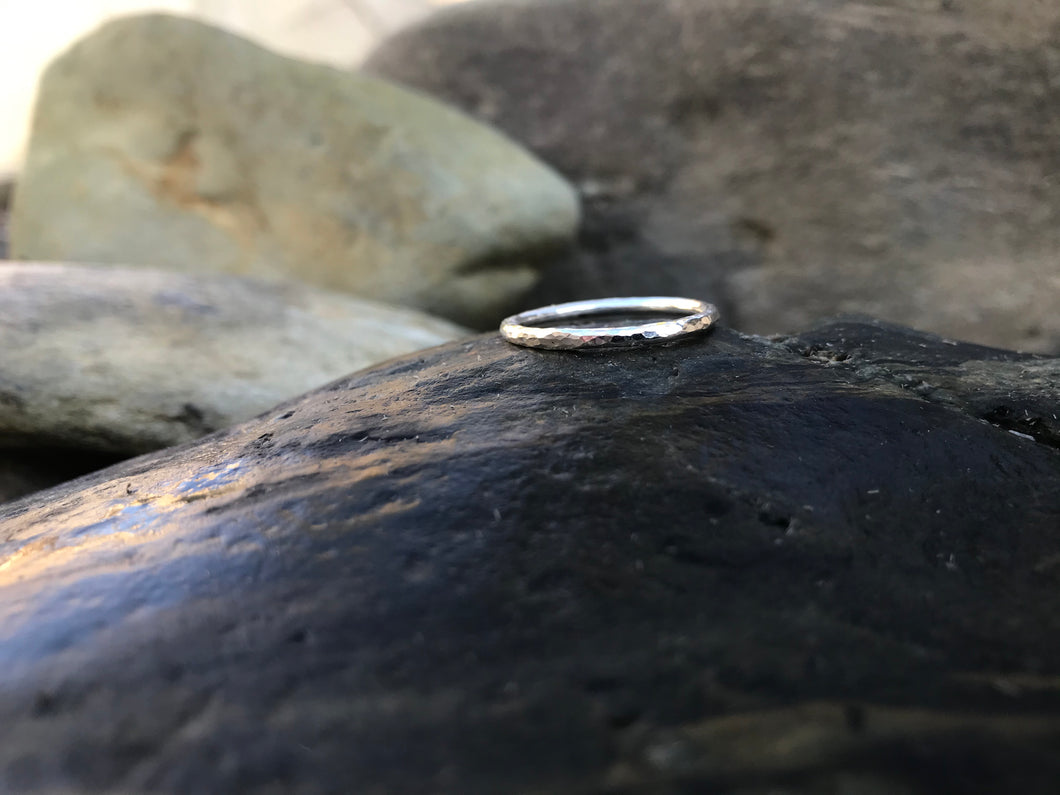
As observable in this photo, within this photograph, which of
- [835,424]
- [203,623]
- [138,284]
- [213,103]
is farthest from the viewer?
[213,103]

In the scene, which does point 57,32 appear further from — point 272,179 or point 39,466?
point 39,466

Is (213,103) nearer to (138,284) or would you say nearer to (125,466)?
(138,284)

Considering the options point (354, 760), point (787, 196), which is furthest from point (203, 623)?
point (787, 196)

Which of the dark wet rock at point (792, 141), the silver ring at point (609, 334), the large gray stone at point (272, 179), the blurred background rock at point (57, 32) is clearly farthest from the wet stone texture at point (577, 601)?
the blurred background rock at point (57, 32)

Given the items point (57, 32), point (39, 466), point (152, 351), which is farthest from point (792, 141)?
point (57, 32)

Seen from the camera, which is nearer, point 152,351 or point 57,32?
point 152,351

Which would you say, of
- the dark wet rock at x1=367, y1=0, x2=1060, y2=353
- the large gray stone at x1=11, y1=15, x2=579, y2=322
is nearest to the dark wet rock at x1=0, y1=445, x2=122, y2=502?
the large gray stone at x1=11, y1=15, x2=579, y2=322
